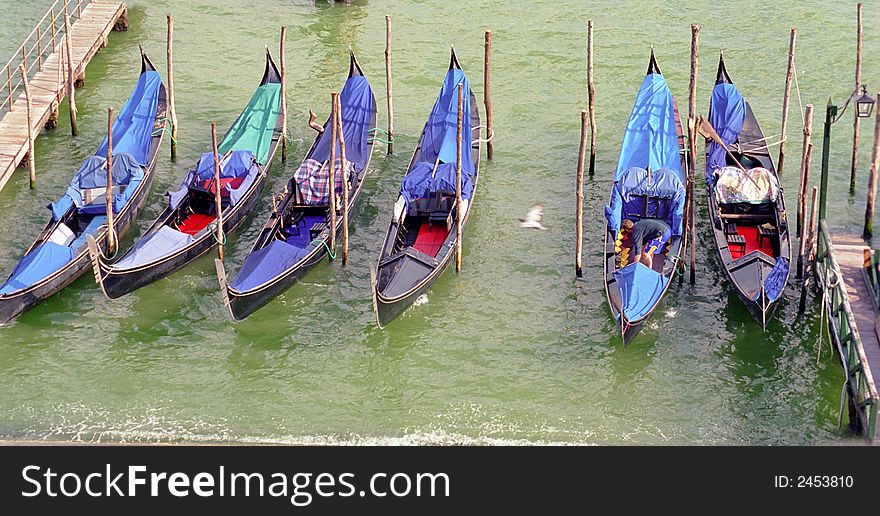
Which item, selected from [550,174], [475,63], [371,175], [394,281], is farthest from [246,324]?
[475,63]

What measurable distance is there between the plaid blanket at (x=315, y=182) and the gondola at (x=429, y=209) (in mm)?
1042

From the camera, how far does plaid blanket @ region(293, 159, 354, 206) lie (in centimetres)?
2070

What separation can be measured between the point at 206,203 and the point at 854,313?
376 inches

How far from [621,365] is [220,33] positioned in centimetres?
1292

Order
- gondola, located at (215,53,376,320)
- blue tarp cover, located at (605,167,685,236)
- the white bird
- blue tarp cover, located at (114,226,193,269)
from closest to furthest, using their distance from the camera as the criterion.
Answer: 1. gondola, located at (215,53,376,320)
2. blue tarp cover, located at (114,226,193,269)
3. blue tarp cover, located at (605,167,685,236)
4. the white bird

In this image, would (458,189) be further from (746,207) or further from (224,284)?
(746,207)

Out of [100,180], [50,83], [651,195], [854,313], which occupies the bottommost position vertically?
[854,313]

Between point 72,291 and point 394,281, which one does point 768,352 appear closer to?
point 394,281

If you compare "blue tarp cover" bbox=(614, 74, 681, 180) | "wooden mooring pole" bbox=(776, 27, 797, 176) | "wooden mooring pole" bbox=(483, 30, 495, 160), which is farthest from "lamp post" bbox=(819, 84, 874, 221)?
"wooden mooring pole" bbox=(483, 30, 495, 160)

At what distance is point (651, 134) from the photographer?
21.7 metres

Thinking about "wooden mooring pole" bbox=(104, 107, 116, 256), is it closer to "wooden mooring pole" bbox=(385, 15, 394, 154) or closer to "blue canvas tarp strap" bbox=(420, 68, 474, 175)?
"wooden mooring pole" bbox=(385, 15, 394, 154)

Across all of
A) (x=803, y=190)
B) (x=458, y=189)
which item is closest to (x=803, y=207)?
(x=803, y=190)

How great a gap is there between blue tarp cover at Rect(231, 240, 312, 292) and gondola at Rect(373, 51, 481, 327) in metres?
1.21

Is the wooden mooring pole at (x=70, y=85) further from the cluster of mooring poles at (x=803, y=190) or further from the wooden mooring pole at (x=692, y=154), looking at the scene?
the wooden mooring pole at (x=692, y=154)
